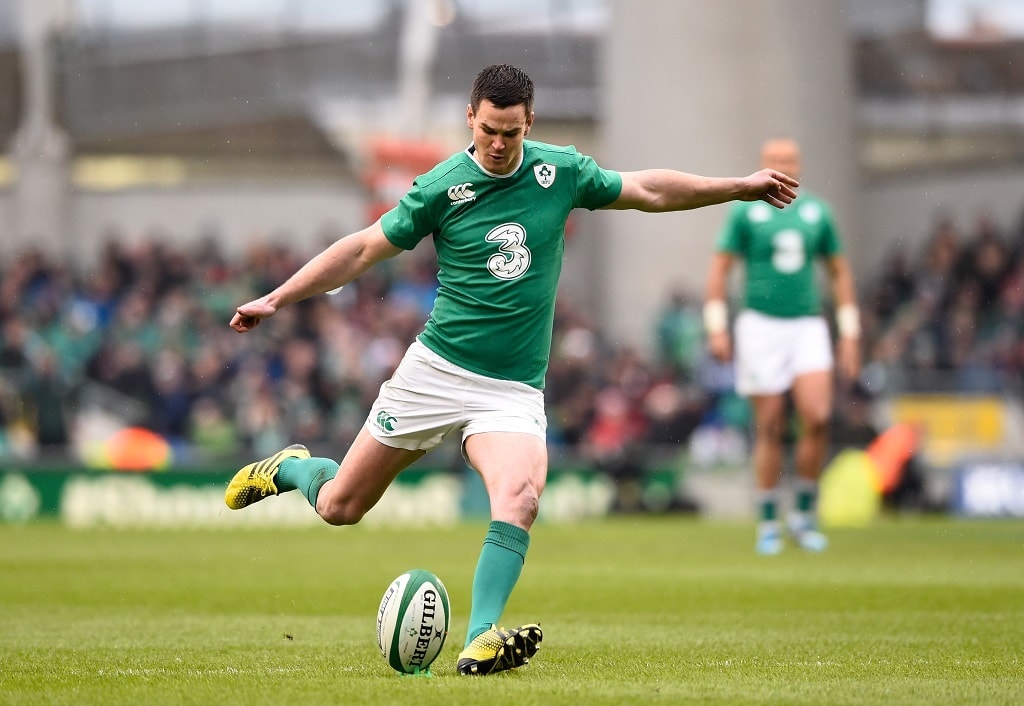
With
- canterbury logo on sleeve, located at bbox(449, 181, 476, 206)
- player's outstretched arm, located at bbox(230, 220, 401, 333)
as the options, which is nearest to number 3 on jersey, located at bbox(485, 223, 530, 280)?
canterbury logo on sleeve, located at bbox(449, 181, 476, 206)

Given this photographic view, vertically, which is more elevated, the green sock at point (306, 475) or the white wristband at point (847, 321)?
the white wristband at point (847, 321)

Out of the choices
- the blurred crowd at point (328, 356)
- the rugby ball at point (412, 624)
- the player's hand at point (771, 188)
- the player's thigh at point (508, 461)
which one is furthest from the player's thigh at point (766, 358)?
the blurred crowd at point (328, 356)

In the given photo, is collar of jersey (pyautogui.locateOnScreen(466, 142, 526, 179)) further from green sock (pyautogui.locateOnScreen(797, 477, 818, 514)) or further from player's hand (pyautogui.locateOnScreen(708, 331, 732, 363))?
green sock (pyautogui.locateOnScreen(797, 477, 818, 514))

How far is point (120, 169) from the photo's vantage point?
3347 cm

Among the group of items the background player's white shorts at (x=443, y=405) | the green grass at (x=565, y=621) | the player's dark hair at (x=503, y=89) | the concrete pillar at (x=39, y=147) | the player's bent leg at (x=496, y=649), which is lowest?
the green grass at (x=565, y=621)

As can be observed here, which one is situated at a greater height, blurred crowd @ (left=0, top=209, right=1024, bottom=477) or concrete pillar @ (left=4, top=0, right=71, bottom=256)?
concrete pillar @ (left=4, top=0, right=71, bottom=256)

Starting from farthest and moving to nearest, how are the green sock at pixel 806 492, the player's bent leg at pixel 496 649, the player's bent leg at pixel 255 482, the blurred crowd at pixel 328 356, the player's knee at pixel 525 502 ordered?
the blurred crowd at pixel 328 356
the green sock at pixel 806 492
the player's bent leg at pixel 255 482
the player's knee at pixel 525 502
the player's bent leg at pixel 496 649

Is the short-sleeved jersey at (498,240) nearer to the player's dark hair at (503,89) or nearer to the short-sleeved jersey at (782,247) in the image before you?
the player's dark hair at (503,89)

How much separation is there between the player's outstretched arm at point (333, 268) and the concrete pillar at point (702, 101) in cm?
2071

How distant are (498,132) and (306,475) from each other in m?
1.99

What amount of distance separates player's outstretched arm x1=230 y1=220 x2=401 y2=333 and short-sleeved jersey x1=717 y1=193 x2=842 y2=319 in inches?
240

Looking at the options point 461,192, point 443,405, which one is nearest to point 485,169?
point 461,192

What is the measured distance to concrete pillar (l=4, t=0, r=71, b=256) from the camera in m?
31.8

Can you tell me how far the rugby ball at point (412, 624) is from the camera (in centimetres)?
617
